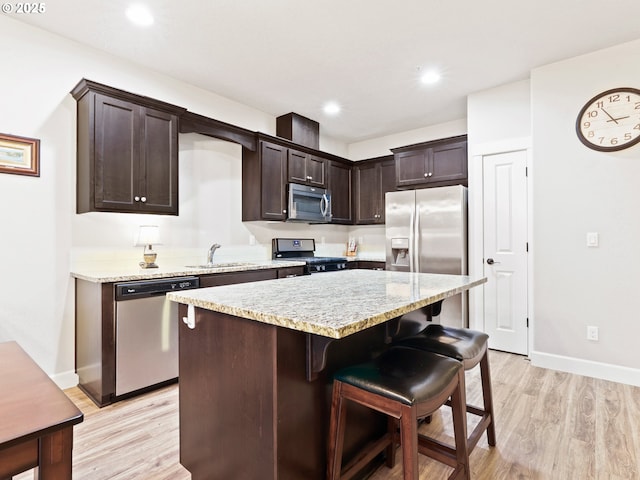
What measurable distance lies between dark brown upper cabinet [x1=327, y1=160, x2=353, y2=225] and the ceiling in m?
1.32

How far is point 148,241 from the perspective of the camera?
2945 mm

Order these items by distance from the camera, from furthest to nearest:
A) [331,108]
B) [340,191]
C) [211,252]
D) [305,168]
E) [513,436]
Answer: [340,191] < [305,168] < [331,108] < [211,252] < [513,436]

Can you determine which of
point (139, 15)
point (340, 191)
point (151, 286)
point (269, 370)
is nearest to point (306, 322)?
point (269, 370)

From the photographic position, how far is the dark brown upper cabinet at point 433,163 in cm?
402

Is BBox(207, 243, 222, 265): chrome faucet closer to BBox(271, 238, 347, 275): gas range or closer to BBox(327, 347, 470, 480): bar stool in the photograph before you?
BBox(271, 238, 347, 275): gas range

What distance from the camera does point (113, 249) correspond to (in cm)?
293

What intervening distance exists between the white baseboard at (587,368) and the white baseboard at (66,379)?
3.92 metres

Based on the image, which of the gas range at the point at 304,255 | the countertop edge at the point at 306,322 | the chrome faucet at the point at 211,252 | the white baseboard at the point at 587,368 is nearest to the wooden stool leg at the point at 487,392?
the countertop edge at the point at 306,322

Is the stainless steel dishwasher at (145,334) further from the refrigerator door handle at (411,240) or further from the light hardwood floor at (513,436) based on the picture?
the refrigerator door handle at (411,240)

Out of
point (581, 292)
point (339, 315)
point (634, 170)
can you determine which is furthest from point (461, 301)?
point (339, 315)

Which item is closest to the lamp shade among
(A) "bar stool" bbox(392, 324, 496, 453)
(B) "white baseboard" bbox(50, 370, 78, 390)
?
(B) "white baseboard" bbox(50, 370, 78, 390)

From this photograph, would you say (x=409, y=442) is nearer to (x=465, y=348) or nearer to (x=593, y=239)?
(x=465, y=348)

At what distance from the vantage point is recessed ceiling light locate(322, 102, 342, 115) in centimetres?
401

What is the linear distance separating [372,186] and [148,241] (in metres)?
3.23
